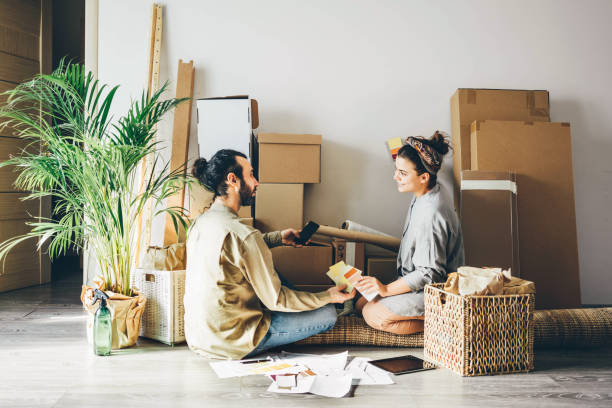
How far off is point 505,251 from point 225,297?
1852 mm

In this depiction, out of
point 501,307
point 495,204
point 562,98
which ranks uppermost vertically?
point 562,98

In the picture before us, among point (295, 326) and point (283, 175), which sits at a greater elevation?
point (283, 175)

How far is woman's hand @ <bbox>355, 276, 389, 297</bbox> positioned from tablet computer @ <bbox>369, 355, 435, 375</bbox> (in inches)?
12.3

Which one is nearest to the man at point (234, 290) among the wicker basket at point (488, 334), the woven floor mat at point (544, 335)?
the woven floor mat at point (544, 335)

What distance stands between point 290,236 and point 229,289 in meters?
0.75

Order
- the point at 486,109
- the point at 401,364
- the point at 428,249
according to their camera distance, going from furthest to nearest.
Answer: the point at 486,109 → the point at 428,249 → the point at 401,364

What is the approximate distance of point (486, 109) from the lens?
3.13 metres

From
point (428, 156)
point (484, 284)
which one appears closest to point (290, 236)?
point (428, 156)

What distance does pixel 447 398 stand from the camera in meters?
1.77

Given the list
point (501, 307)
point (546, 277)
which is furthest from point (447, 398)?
point (546, 277)

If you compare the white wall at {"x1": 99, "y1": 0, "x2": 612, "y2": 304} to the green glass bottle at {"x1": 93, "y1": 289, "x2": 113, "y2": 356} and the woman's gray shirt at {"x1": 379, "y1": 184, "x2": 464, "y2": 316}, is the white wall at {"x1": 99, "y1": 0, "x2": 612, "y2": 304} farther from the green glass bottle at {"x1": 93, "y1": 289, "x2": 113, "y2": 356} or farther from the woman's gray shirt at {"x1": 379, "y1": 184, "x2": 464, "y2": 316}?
the green glass bottle at {"x1": 93, "y1": 289, "x2": 113, "y2": 356}

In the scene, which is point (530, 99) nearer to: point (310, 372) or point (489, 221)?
point (489, 221)

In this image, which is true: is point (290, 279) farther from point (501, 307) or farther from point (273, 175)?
point (501, 307)

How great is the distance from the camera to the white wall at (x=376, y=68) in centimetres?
321
